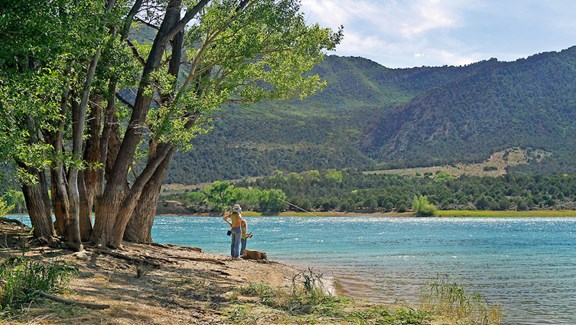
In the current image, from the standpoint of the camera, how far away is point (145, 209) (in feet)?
62.5

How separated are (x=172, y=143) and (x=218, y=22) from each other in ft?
13.9

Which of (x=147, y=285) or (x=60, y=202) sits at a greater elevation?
(x=60, y=202)

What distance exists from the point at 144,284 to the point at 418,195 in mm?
129532

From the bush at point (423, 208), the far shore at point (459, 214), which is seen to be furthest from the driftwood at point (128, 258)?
the bush at point (423, 208)

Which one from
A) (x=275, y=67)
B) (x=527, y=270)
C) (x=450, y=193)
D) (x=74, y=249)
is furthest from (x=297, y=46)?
(x=450, y=193)

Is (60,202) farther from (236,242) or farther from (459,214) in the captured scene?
(459,214)

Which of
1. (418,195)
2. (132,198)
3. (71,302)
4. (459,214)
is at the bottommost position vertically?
(71,302)

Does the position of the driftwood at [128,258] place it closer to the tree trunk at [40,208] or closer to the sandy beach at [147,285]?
the sandy beach at [147,285]

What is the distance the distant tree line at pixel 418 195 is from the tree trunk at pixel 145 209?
97021mm

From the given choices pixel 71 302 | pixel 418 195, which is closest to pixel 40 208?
pixel 71 302

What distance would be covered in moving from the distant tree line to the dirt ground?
99651 millimetres

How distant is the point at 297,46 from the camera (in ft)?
60.0

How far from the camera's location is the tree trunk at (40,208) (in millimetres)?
14820

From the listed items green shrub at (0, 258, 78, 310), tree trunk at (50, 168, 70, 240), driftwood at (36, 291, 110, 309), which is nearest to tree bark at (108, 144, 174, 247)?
tree trunk at (50, 168, 70, 240)
